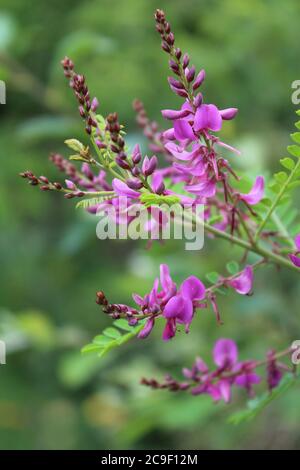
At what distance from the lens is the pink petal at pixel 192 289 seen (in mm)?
1012

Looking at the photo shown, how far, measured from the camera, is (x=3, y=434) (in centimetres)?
344

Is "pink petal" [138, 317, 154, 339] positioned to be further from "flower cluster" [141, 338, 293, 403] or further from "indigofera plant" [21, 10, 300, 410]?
"flower cluster" [141, 338, 293, 403]

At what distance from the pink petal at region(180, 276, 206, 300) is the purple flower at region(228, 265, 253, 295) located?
0.20 ft

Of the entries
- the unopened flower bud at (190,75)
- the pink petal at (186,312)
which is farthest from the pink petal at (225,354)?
the unopened flower bud at (190,75)

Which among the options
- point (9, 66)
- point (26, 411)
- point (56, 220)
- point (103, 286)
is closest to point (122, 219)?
point (9, 66)

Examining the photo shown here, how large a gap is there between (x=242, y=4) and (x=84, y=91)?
2119 mm

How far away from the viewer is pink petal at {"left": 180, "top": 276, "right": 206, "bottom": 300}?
101 centimetres

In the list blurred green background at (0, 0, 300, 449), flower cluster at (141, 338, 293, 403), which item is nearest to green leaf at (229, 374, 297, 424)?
flower cluster at (141, 338, 293, 403)

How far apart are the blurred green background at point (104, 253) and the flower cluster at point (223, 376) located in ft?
3.87

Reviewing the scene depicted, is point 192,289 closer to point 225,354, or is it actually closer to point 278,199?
point 278,199

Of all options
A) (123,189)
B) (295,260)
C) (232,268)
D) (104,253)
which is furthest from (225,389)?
(104,253)

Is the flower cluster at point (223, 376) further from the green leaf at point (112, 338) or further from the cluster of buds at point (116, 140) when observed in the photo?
the cluster of buds at point (116, 140)

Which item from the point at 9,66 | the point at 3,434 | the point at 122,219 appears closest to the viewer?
the point at 122,219
